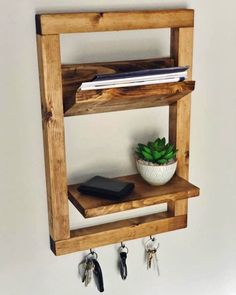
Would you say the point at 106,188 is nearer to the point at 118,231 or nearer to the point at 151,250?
the point at 118,231

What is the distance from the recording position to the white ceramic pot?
116cm

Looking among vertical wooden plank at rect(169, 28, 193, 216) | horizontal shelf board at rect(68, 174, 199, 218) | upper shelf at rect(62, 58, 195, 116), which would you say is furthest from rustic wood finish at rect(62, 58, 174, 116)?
horizontal shelf board at rect(68, 174, 199, 218)

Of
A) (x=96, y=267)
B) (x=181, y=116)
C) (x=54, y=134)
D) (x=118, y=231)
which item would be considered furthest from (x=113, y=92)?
(x=96, y=267)

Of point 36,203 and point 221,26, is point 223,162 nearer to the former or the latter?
point 221,26

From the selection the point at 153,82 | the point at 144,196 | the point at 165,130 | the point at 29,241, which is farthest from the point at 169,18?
the point at 29,241

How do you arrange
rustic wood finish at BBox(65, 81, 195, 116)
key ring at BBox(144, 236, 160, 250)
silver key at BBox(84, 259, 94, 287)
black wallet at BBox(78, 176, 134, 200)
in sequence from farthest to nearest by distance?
key ring at BBox(144, 236, 160, 250), silver key at BBox(84, 259, 94, 287), black wallet at BBox(78, 176, 134, 200), rustic wood finish at BBox(65, 81, 195, 116)

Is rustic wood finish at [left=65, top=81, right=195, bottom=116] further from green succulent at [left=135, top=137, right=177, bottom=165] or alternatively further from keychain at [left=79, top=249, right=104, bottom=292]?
keychain at [left=79, top=249, right=104, bottom=292]

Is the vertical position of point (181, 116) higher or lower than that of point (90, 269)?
higher

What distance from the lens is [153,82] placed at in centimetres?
107

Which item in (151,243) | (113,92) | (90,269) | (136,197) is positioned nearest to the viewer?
(113,92)

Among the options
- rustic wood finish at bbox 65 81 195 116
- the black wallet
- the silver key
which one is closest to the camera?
rustic wood finish at bbox 65 81 195 116

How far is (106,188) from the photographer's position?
44.2 inches

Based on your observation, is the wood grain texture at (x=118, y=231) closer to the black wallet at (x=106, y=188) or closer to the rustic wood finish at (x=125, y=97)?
the black wallet at (x=106, y=188)

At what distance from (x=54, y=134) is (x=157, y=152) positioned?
10.3 inches
